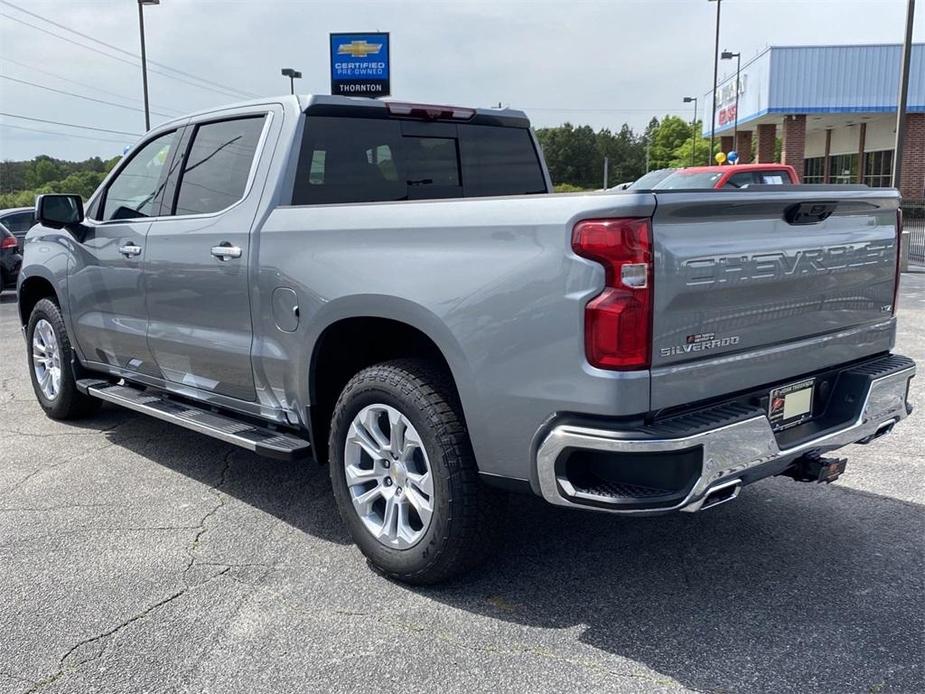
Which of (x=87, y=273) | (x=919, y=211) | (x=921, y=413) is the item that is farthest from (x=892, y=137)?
(x=87, y=273)

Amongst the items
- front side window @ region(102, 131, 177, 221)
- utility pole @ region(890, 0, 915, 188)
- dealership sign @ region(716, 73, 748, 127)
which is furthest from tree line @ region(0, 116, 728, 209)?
front side window @ region(102, 131, 177, 221)

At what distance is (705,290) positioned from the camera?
2.95m

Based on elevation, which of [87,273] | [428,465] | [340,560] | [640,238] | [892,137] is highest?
[892,137]

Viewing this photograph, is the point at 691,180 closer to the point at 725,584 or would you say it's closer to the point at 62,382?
the point at 62,382

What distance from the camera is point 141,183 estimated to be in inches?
205

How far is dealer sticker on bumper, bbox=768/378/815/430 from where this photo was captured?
333 centimetres

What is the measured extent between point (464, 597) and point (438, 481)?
0.54m

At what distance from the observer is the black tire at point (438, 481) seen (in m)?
3.29

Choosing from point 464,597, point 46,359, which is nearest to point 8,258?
point 46,359

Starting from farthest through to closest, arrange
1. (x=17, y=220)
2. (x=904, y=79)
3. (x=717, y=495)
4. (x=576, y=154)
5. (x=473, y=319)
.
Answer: (x=576, y=154) → (x=904, y=79) → (x=17, y=220) → (x=473, y=319) → (x=717, y=495)

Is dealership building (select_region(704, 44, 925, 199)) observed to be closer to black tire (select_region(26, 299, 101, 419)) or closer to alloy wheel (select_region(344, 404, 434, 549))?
black tire (select_region(26, 299, 101, 419))

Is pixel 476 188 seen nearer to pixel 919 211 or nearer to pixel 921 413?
pixel 921 413

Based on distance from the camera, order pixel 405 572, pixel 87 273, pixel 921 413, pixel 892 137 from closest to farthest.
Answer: pixel 405 572 → pixel 87 273 → pixel 921 413 → pixel 892 137

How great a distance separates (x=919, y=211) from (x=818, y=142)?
19.7m
